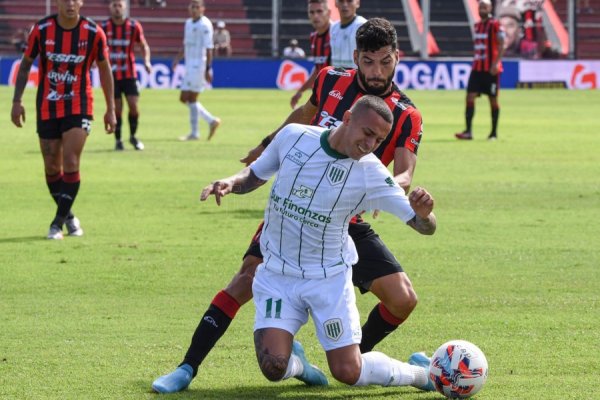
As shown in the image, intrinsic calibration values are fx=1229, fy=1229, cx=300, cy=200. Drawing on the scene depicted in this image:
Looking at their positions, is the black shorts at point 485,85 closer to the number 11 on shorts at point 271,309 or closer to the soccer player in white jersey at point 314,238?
the soccer player in white jersey at point 314,238

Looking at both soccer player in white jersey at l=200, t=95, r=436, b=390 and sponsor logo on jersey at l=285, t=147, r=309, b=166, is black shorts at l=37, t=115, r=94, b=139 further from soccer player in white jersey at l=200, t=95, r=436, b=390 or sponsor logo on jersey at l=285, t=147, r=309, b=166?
sponsor logo on jersey at l=285, t=147, r=309, b=166

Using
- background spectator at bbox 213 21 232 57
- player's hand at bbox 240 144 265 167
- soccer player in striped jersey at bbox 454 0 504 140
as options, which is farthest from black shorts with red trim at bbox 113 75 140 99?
background spectator at bbox 213 21 232 57

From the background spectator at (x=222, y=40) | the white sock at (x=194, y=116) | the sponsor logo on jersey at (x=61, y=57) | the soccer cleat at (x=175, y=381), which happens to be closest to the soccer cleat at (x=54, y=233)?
Answer: the sponsor logo on jersey at (x=61, y=57)

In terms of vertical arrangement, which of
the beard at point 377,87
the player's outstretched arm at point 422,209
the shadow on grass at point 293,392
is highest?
the beard at point 377,87

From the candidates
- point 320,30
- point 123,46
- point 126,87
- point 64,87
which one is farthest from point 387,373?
point 123,46

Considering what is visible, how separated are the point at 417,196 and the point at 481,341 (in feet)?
7.12

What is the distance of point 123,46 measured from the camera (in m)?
19.9

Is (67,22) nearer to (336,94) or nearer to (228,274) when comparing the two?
(228,274)

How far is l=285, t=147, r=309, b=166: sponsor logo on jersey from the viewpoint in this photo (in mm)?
5926

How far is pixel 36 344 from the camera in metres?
7.16

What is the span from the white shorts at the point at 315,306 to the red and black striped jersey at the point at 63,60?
571cm

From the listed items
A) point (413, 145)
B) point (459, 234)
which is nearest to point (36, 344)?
point (413, 145)

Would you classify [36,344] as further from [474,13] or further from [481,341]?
[474,13]

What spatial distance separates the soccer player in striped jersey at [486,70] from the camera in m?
21.8
